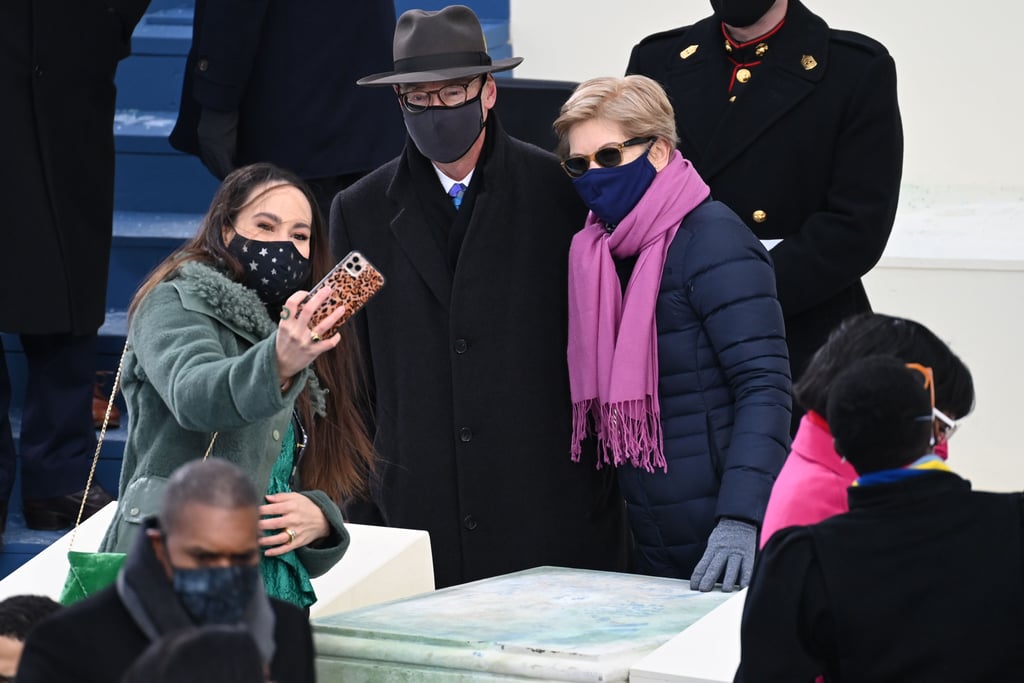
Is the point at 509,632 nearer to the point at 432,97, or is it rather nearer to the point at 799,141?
the point at 432,97

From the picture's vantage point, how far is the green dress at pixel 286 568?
112 inches

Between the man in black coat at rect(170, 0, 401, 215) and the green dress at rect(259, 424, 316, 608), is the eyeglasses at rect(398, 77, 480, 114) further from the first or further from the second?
the man in black coat at rect(170, 0, 401, 215)

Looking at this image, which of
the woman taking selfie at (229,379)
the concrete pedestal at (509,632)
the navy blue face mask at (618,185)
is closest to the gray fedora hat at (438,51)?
the navy blue face mask at (618,185)

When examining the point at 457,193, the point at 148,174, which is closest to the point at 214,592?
the point at 457,193

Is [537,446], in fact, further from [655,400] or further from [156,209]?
[156,209]

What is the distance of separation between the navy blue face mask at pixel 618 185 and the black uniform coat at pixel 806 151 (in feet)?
1.73

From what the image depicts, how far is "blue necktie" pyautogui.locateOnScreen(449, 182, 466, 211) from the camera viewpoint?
146 inches

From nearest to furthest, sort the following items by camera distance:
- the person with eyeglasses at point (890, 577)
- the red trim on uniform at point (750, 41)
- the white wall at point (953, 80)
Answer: the person with eyeglasses at point (890, 577), the red trim on uniform at point (750, 41), the white wall at point (953, 80)

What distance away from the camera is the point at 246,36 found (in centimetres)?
493

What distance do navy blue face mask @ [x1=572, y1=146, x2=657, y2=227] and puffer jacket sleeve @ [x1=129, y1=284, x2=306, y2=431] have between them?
0.97 m

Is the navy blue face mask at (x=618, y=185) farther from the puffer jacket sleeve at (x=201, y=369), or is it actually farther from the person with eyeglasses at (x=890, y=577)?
the person with eyeglasses at (x=890, y=577)

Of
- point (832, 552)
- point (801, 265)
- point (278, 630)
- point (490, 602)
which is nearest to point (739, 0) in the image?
point (801, 265)

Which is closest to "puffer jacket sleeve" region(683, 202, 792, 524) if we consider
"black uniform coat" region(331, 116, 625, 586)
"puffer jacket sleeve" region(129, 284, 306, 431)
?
"black uniform coat" region(331, 116, 625, 586)

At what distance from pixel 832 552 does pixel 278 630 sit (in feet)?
2.30
